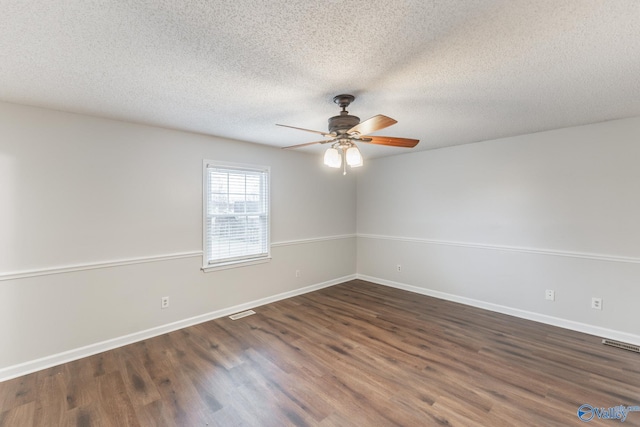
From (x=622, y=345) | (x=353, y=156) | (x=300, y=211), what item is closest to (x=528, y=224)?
(x=622, y=345)

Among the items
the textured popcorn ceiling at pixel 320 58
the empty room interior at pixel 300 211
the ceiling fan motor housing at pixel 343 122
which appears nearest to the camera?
the textured popcorn ceiling at pixel 320 58

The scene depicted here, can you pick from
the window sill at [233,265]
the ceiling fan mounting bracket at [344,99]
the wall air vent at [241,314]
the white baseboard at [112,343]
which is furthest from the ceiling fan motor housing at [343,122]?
the white baseboard at [112,343]

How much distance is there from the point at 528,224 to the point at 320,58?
11.6ft

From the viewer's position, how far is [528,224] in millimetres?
3689

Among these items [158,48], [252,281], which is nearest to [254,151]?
[252,281]

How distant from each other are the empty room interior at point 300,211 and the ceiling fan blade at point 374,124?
0.11ft

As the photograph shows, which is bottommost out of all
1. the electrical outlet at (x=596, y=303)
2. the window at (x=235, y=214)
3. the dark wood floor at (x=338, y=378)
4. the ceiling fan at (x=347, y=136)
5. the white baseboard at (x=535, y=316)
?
the dark wood floor at (x=338, y=378)

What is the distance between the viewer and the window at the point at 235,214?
3730 millimetres

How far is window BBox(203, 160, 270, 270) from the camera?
373 centimetres

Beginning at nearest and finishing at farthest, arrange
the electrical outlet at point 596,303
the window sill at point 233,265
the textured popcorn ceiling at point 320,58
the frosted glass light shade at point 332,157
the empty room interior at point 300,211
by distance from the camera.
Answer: the textured popcorn ceiling at point 320,58 < the empty room interior at point 300,211 < the frosted glass light shade at point 332,157 < the electrical outlet at point 596,303 < the window sill at point 233,265

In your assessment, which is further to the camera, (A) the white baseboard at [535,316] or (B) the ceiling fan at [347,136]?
(A) the white baseboard at [535,316]

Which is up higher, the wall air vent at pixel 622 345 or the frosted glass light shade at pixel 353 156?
the frosted glass light shade at pixel 353 156

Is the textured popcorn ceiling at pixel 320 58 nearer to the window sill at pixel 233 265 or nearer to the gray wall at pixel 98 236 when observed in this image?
the gray wall at pixel 98 236

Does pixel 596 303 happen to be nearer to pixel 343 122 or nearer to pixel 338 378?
pixel 338 378
